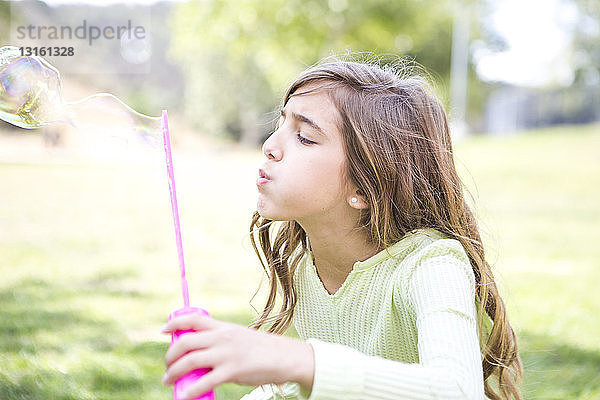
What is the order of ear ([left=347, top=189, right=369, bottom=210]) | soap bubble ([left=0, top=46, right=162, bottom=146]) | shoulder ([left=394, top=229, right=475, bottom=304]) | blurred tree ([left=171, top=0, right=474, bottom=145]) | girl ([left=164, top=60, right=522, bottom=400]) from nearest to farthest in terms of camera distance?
shoulder ([left=394, top=229, right=475, bottom=304]), girl ([left=164, top=60, right=522, bottom=400]), ear ([left=347, top=189, right=369, bottom=210]), soap bubble ([left=0, top=46, right=162, bottom=146]), blurred tree ([left=171, top=0, right=474, bottom=145])

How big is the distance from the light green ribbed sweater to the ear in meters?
0.11

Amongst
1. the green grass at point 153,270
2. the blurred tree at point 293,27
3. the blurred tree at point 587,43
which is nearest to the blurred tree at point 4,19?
the green grass at point 153,270

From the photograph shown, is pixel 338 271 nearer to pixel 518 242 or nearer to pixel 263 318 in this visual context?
pixel 263 318

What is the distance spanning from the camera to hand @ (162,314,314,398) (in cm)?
92

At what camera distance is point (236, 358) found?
926 mm

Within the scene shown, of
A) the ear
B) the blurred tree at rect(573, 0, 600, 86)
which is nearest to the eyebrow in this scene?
the ear

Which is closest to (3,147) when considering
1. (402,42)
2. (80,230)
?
(80,230)

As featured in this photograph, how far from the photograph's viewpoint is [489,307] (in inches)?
65.4

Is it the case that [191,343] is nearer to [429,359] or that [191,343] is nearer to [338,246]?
[429,359]

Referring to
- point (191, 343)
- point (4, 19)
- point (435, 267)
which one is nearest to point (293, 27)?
point (4, 19)

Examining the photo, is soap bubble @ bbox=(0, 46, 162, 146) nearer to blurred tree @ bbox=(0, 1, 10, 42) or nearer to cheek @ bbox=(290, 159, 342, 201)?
cheek @ bbox=(290, 159, 342, 201)

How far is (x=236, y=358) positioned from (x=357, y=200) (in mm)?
729

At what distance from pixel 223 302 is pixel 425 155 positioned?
7.47 ft

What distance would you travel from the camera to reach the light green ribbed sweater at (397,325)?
997 mm
